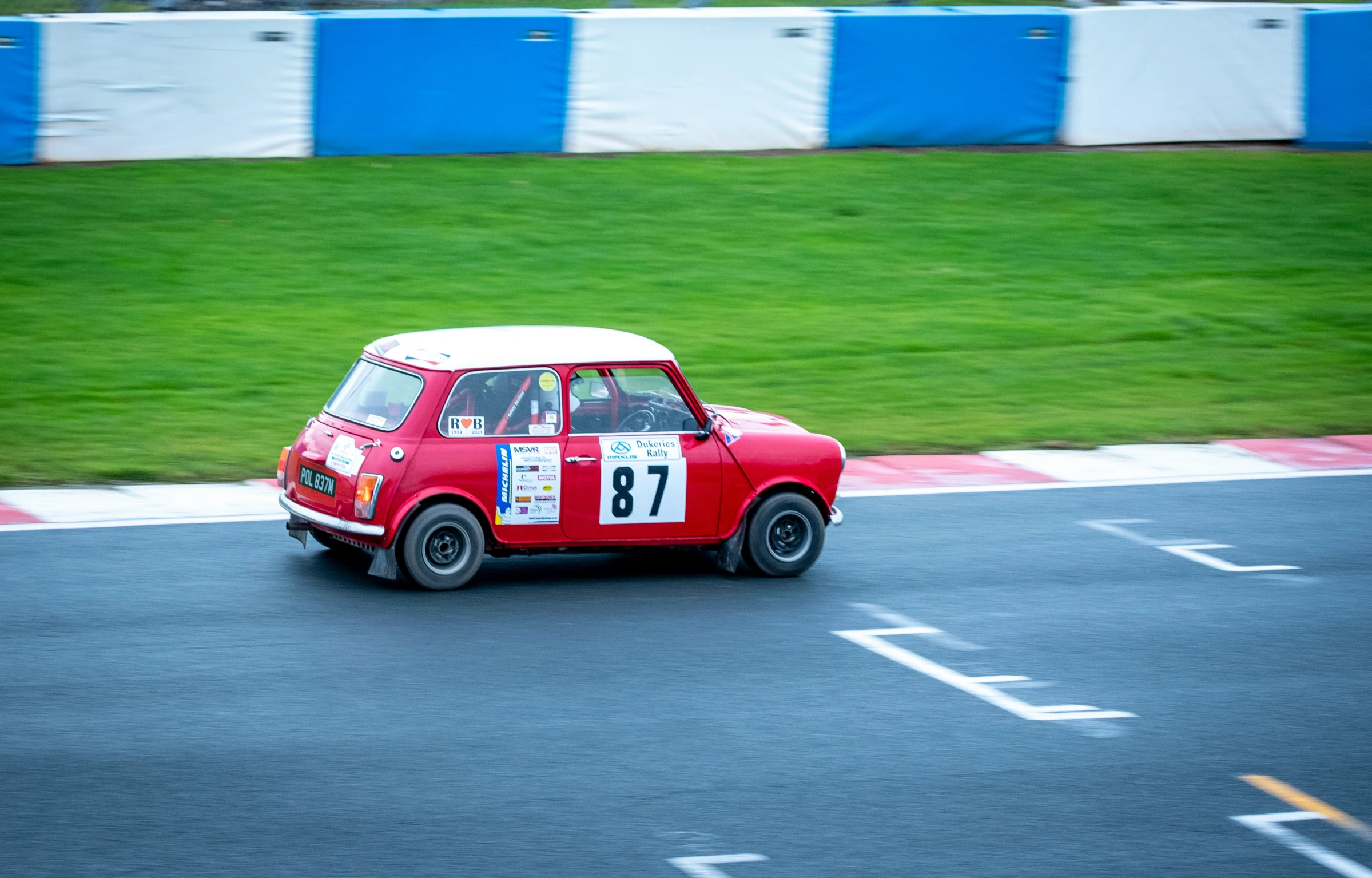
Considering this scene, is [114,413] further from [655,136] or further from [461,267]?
[655,136]

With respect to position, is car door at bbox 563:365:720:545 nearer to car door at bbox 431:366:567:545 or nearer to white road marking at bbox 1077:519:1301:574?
car door at bbox 431:366:567:545

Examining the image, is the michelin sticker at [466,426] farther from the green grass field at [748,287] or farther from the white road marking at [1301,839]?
the white road marking at [1301,839]

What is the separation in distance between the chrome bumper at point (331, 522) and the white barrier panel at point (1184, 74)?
15.9m

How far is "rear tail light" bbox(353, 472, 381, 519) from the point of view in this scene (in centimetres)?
914

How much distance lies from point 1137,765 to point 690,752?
6.75ft

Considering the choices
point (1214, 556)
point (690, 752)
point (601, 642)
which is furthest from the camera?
point (1214, 556)

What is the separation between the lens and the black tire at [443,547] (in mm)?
9289

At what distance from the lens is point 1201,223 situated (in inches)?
844

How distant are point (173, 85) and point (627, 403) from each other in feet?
39.6

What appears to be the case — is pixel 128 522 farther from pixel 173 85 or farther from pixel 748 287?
pixel 173 85

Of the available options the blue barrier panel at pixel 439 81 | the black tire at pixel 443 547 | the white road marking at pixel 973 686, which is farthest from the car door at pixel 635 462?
the blue barrier panel at pixel 439 81

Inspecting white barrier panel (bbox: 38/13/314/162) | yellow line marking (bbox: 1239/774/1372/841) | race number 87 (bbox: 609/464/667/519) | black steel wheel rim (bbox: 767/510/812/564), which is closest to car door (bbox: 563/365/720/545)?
race number 87 (bbox: 609/464/667/519)

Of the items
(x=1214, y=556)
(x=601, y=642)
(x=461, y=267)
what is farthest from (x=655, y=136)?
(x=601, y=642)

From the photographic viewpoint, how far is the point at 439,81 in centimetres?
2048
